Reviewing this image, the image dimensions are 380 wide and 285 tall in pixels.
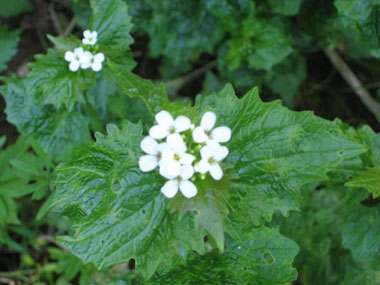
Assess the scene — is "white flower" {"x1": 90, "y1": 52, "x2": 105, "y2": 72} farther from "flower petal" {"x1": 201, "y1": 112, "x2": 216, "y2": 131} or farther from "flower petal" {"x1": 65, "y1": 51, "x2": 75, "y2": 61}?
A: "flower petal" {"x1": 201, "y1": 112, "x2": 216, "y2": 131}

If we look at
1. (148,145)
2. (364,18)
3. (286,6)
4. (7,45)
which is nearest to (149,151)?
(148,145)

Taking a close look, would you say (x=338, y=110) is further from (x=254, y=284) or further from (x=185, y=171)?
(x=185, y=171)

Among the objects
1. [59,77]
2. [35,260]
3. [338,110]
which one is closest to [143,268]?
[59,77]

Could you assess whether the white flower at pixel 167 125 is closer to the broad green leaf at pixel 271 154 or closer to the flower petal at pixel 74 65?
the broad green leaf at pixel 271 154

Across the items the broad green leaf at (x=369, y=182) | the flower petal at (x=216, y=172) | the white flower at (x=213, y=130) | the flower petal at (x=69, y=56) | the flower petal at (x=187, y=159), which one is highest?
the flower petal at (x=69, y=56)

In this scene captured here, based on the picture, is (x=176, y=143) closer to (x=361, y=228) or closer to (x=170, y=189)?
(x=170, y=189)

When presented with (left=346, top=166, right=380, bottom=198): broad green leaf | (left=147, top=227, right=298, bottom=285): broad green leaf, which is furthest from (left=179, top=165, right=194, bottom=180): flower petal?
(left=346, top=166, right=380, bottom=198): broad green leaf

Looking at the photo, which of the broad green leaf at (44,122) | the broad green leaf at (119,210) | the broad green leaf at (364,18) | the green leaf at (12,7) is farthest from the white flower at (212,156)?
the green leaf at (12,7)

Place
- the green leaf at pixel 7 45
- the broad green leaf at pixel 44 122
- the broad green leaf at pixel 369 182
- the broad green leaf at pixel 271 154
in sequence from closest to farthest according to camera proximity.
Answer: the broad green leaf at pixel 271 154, the broad green leaf at pixel 369 182, the broad green leaf at pixel 44 122, the green leaf at pixel 7 45
